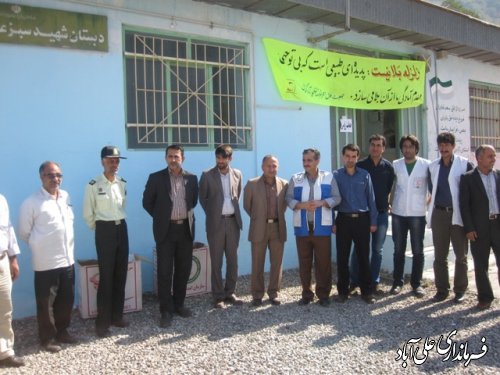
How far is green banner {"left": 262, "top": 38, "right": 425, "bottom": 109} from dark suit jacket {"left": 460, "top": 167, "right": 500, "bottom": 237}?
264cm

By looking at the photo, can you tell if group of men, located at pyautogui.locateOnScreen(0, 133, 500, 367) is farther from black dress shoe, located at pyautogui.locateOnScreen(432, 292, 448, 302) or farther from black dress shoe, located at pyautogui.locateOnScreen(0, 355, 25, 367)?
black dress shoe, located at pyautogui.locateOnScreen(0, 355, 25, 367)

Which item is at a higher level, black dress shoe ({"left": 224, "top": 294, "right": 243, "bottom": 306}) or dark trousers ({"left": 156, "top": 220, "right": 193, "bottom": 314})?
dark trousers ({"left": 156, "top": 220, "right": 193, "bottom": 314})

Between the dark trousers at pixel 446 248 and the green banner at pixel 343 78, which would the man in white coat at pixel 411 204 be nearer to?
the dark trousers at pixel 446 248

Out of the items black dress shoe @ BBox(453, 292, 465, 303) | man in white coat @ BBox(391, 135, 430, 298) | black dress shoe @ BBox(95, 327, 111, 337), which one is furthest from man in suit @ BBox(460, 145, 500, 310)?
black dress shoe @ BBox(95, 327, 111, 337)

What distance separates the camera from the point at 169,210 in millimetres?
4758

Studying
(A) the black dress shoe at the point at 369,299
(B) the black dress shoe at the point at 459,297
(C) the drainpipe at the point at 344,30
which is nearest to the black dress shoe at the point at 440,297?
(B) the black dress shoe at the point at 459,297

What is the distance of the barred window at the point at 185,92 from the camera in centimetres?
567

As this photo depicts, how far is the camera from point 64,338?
13.9 ft

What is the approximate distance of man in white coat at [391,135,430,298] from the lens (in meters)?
5.40

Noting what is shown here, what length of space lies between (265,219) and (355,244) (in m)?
1.02

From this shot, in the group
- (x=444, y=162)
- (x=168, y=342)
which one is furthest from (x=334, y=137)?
(x=168, y=342)

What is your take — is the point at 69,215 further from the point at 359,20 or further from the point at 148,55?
the point at 359,20

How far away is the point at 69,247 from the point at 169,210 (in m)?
0.99

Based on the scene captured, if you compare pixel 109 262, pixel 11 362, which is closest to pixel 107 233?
pixel 109 262
